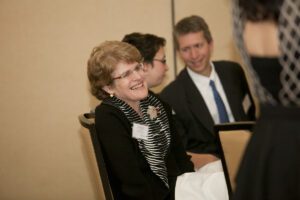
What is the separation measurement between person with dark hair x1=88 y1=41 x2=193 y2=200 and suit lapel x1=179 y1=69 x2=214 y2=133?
0.52 metres

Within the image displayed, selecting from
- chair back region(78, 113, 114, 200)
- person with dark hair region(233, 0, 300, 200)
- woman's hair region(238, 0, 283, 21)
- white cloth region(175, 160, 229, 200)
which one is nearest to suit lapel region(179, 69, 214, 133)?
white cloth region(175, 160, 229, 200)

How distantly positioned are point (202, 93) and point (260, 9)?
6.11ft

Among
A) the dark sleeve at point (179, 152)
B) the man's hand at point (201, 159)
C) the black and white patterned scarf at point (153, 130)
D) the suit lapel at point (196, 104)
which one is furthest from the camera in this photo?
the suit lapel at point (196, 104)

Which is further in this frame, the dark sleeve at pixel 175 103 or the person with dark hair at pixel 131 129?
the dark sleeve at pixel 175 103

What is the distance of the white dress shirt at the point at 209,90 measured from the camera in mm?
2936

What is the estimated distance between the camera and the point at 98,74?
2.18 m

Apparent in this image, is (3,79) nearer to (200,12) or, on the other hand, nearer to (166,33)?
(166,33)

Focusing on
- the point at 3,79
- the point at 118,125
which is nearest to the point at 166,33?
the point at 3,79

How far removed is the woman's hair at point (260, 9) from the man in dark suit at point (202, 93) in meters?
1.70

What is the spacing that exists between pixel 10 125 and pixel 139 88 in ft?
5.39

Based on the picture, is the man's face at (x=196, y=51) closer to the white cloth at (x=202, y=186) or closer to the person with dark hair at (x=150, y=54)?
the person with dark hair at (x=150, y=54)

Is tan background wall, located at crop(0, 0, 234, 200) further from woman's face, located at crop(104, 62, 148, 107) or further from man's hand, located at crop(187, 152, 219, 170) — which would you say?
woman's face, located at crop(104, 62, 148, 107)

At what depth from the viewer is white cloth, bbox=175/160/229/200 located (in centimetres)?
208

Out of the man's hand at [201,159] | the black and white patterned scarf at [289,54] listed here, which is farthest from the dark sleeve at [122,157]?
the black and white patterned scarf at [289,54]
